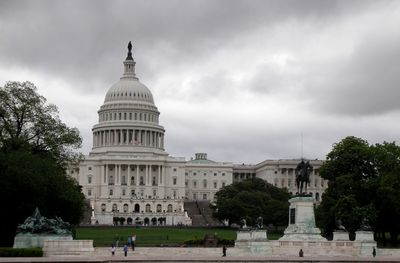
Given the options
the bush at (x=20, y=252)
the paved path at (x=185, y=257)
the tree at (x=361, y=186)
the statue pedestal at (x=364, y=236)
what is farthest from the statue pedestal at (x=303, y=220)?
the bush at (x=20, y=252)

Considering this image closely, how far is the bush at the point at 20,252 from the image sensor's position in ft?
162

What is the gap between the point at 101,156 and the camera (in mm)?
193375

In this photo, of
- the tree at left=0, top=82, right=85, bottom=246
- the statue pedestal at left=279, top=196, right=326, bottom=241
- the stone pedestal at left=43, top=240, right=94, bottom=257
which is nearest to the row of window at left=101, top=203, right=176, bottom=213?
the tree at left=0, top=82, right=85, bottom=246

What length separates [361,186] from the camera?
273 ft

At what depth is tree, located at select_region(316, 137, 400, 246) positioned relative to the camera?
7738 cm

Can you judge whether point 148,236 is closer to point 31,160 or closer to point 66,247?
point 31,160

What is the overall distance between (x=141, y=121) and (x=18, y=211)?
13291cm

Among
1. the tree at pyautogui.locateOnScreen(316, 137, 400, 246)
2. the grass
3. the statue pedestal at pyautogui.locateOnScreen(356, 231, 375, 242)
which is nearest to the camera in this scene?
the statue pedestal at pyautogui.locateOnScreen(356, 231, 375, 242)

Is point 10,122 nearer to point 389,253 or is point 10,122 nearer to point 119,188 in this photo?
point 389,253

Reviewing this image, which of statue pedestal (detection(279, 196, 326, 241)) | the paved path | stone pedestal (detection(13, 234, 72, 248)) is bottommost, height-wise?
the paved path

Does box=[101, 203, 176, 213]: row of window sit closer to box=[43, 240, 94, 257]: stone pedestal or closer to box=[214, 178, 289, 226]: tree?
box=[214, 178, 289, 226]: tree

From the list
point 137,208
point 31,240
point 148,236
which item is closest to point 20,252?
point 31,240

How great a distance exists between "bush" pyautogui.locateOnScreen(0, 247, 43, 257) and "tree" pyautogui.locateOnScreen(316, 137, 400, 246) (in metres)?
32.5

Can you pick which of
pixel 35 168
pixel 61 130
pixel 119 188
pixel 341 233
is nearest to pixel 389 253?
pixel 341 233
